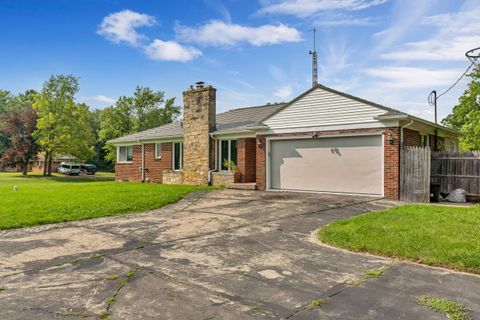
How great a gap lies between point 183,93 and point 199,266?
50.1 ft

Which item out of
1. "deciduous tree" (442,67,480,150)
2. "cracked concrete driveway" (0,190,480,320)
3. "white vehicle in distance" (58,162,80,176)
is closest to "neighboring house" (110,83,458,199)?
"cracked concrete driveway" (0,190,480,320)

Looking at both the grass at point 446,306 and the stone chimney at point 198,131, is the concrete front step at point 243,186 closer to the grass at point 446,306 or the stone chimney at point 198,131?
the stone chimney at point 198,131

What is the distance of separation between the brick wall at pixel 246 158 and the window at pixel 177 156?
433 cm

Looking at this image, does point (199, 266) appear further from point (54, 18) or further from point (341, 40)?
point (54, 18)

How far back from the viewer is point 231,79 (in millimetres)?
22719

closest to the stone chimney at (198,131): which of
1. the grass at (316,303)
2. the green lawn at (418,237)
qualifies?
the green lawn at (418,237)

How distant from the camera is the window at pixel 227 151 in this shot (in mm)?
17141

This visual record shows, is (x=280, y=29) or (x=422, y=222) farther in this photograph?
(x=280, y=29)

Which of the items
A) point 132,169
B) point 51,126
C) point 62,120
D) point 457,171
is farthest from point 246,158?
point 51,126

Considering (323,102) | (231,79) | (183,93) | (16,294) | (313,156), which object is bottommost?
(16,294)

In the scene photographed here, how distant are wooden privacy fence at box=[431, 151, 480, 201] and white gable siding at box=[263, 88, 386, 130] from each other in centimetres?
272

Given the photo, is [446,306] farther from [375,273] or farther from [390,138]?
[390,138]

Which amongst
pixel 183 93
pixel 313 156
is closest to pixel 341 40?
pixel 313 156

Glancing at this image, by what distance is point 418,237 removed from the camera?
5828 mm
